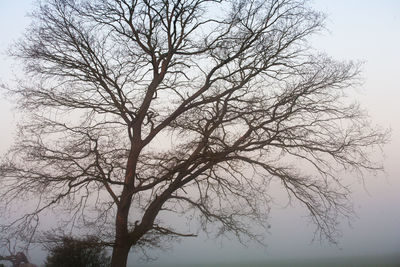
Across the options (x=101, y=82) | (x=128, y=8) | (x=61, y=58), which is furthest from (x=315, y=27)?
(x=61, y=58)

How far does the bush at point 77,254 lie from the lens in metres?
9.05

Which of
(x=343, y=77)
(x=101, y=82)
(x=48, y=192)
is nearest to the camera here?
(x=48, y=192)

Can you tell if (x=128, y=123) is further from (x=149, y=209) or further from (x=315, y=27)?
(x=315, y=27)

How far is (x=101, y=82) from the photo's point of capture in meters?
10.6

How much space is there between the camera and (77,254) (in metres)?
10.3

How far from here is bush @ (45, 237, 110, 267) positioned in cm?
905

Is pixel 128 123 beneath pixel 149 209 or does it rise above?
above

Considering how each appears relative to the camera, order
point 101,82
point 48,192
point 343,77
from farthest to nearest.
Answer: point 101,82 < point 343,77 < point 48,192

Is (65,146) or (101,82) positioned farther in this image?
(101,82)

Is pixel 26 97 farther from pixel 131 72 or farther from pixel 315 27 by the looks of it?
pixel 315 27

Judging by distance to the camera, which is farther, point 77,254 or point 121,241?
point 77,254

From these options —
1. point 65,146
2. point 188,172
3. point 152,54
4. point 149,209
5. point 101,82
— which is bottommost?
point 149,209

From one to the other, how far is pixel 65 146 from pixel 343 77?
7.49m

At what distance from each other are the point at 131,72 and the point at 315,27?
532 cm
